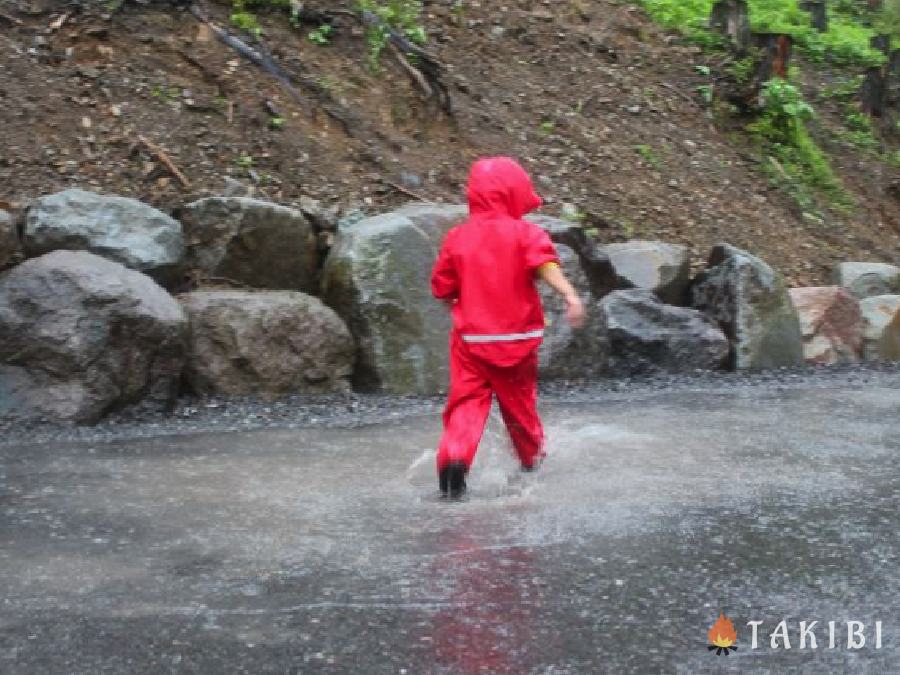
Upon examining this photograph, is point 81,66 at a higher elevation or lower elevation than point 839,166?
higher

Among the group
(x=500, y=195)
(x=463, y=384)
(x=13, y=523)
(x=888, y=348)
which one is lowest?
(x=888, y=348)

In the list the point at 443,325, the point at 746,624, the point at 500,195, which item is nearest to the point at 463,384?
the point at 500,195

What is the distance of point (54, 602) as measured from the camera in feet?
14.4

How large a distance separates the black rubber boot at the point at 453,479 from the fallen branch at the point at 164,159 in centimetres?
488

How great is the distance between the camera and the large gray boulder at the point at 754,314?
10.7 metres

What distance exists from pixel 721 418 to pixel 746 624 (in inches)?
167

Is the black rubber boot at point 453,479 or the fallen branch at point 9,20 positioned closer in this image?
the black rubber boot at point 453,479

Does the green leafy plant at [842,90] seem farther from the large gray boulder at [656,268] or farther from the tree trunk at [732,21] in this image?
the large gray boulder at [656,268]

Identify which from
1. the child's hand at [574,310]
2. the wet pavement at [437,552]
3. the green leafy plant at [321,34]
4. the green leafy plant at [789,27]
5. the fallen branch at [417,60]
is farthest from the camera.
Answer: the green leafy plant at [789,27]

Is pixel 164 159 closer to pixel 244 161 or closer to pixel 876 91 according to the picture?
pixel 244 161

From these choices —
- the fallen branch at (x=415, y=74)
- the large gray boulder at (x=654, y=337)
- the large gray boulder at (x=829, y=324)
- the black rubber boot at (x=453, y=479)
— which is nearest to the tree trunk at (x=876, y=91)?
the large gray boulder at (x=829, y=324)

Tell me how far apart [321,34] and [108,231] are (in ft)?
14.6

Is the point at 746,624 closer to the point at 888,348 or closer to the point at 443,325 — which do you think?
the point at 443,325

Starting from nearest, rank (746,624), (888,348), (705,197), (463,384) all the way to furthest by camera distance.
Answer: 1. (746,624)
2. (463,384)
3. (888,348)
4. (705,197)
